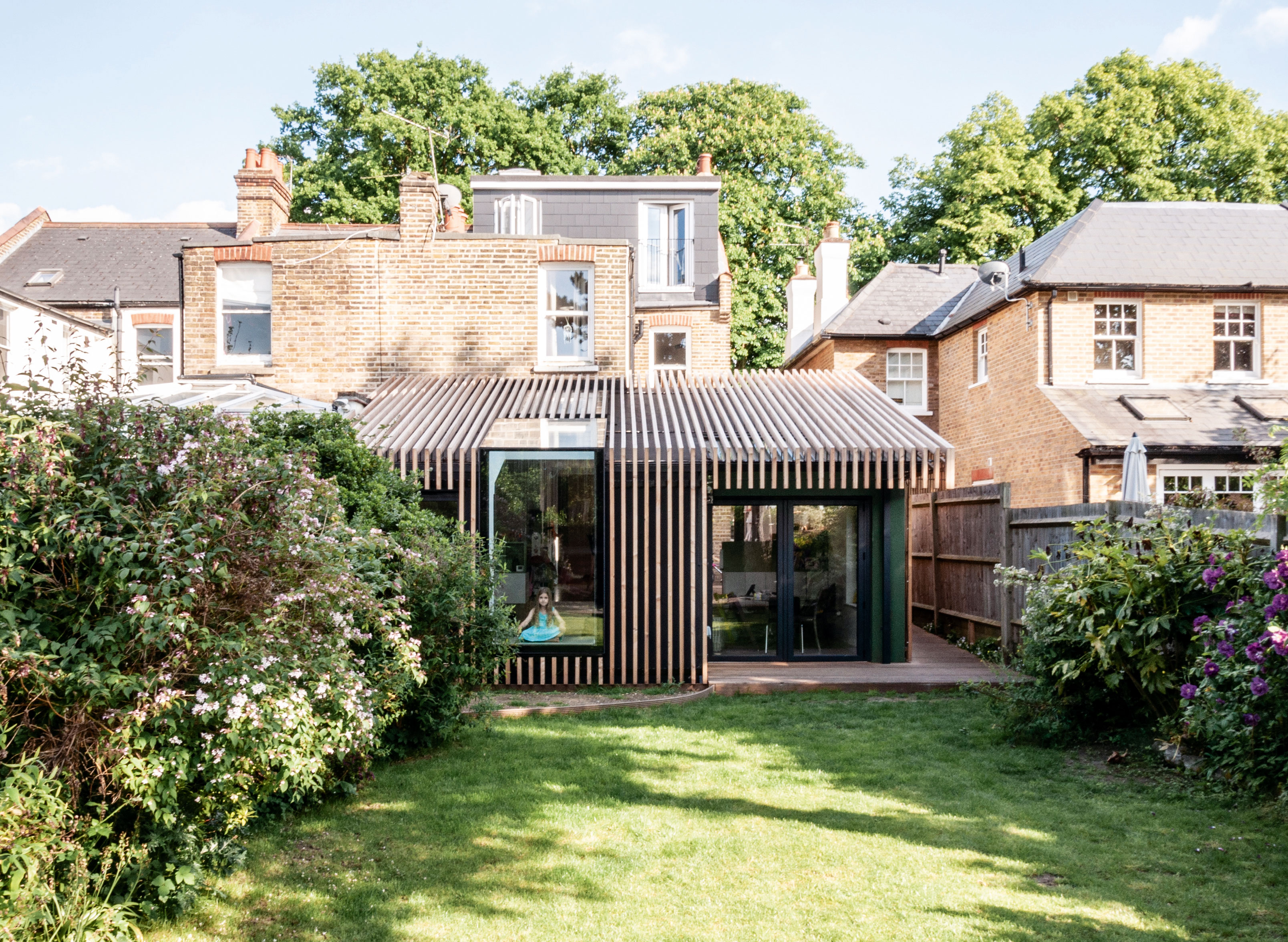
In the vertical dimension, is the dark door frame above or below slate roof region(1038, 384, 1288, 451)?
below

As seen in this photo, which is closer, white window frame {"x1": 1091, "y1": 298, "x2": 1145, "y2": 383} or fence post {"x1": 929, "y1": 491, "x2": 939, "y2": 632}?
fence post {"x1": 929, "y1": 491, "x2": 939, "y2": 632}

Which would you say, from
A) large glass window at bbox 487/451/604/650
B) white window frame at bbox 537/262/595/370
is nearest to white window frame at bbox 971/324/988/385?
white window frame at bbox 537/262/595/370

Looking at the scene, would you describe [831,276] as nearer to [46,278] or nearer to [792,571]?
[792,571]

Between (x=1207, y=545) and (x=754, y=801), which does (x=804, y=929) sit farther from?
(x=1207, y=545)

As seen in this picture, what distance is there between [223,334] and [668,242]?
41.6 feet

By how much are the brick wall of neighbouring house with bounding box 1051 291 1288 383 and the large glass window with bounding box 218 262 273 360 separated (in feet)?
47.9

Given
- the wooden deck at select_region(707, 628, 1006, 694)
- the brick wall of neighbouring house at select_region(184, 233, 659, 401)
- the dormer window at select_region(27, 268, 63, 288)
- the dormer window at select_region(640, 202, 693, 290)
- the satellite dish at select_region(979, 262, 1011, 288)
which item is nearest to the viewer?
the wooden deck at select_region(707, 628, 1006, 694)

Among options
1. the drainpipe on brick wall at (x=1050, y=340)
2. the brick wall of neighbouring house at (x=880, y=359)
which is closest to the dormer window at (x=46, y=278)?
the brick wall of neighbouring house at (x=880, y=359)

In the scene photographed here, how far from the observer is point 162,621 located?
4.19 meters

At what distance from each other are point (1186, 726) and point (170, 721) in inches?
273

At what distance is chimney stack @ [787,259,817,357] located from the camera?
31.2 meters

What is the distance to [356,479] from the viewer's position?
25.8 ft

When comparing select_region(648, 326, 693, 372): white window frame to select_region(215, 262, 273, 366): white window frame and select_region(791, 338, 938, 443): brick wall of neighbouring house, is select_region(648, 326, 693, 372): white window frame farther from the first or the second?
select_region(215, 262, 273, 366): white window frame

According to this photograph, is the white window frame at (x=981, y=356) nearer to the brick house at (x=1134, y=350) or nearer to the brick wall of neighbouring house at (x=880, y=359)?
the brick house at (x=1134, y=350)
